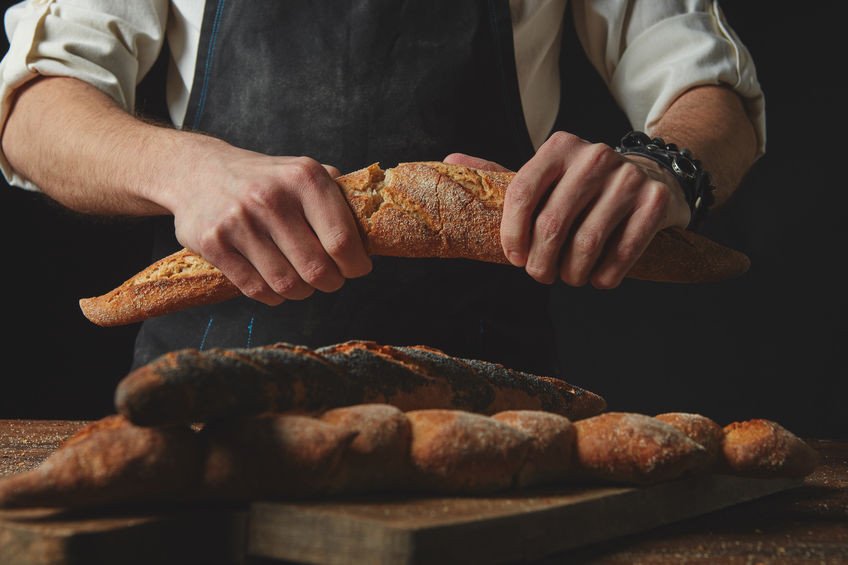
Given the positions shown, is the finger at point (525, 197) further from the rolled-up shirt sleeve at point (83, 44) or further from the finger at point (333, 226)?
the rolled-up shirt sleeve at point (83, 44)

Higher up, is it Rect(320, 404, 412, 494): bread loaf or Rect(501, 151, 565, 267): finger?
Rect(501, 151, 565, 267): finger

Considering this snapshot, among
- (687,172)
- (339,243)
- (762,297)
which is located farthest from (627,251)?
(762,297)

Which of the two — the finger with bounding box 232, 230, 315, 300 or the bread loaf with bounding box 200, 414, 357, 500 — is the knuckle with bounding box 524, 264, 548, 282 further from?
the bread loaf with bounding box 200, 414, 357, 500

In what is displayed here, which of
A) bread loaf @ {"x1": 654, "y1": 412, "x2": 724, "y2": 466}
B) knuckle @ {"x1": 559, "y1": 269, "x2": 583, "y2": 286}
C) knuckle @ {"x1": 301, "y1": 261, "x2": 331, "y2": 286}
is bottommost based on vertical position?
bread loaf @ {"x1": 654, "y1": 412, "x2": 724, "y2": 466}

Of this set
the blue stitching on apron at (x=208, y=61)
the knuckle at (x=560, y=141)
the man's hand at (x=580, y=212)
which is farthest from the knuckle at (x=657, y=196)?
the blue stitching on apron at (x=208, y=61)

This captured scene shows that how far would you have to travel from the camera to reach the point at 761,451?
3.14ft

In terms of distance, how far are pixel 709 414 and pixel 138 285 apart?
189 cm

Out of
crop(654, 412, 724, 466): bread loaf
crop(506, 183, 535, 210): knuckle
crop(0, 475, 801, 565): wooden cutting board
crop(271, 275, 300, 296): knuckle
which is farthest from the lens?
crop(271, 275, 300, 296): knuckle

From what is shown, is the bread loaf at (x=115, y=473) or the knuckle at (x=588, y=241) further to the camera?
the knuckle at (x=588, y=241)

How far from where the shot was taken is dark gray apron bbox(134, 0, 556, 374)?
159 cm

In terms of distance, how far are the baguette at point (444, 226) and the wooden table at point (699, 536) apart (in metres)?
0.31

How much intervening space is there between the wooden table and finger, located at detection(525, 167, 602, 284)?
1.12ft

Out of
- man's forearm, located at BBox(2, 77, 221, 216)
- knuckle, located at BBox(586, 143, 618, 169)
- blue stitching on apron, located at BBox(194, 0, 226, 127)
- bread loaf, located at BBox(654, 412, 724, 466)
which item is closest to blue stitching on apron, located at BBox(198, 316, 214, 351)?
man's forearm, located at BBox(2, 77, 221, 216)

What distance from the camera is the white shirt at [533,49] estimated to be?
5.07 ft
